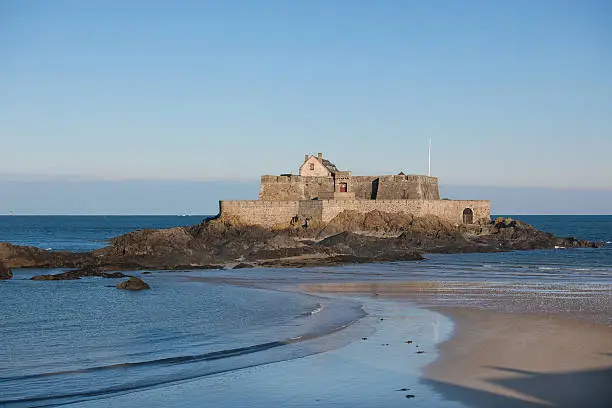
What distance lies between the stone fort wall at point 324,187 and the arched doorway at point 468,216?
2.75 meters

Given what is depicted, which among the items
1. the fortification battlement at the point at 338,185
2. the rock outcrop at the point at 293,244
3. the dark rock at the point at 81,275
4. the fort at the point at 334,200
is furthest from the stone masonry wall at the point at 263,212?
the dark rock at the point at 81,275

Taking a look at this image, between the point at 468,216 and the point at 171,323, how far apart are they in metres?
41.5

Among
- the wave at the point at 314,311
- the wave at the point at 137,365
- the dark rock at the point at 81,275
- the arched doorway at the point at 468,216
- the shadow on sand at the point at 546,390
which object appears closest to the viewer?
the shadow on sand at the point at 546,390

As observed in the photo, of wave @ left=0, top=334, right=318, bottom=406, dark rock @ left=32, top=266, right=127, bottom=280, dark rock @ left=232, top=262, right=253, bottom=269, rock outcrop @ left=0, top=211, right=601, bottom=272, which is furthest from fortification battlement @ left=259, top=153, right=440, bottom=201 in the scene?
wave @ left=0, top=334, right=318, bottom=406

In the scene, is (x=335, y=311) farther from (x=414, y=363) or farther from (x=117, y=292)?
(x=117, y=292)

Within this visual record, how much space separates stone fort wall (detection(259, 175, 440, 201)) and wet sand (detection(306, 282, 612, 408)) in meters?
31.7

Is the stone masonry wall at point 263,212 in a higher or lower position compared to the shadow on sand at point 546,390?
higher

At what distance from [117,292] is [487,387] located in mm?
18817

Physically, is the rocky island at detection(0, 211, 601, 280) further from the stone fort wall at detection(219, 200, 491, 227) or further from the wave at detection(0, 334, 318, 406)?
the wave at detection(0, 334, 318, 406)

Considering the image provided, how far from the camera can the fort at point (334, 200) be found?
52.4 metres

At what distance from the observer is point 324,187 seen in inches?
2259

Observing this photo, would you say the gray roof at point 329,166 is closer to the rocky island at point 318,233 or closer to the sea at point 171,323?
the rocky island at point 318,233

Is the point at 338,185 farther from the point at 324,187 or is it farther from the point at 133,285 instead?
the point at 133,285

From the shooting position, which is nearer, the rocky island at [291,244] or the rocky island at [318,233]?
the rocky island at [291,244]
